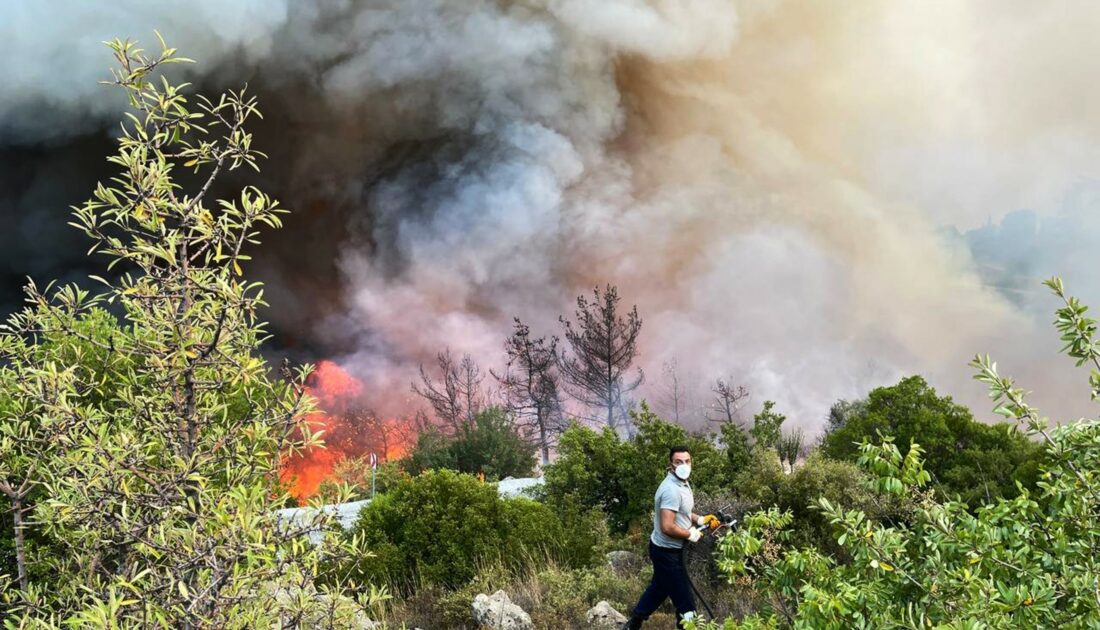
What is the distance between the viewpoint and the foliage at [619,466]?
43.3 ft

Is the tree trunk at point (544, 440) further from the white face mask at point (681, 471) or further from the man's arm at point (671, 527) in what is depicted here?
the man's arm at point (671, 527)

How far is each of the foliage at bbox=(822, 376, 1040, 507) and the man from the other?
9965 millimetres

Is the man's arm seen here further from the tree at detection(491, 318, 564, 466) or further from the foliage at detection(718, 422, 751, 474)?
the tree at detection(491, 318, 564, 466)

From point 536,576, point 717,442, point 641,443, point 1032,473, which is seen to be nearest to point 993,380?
point 536,576

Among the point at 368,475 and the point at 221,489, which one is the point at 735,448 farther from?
the point at 368,475

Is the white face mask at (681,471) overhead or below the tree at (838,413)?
below

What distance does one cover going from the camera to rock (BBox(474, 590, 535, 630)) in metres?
7.31

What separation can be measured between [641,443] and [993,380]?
1081 centimetres

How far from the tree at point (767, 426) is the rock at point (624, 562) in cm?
324

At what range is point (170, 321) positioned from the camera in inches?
101

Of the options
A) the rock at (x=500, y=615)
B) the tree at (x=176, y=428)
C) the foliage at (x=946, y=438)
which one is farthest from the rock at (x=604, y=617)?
the foliage at (x=946, y=438)

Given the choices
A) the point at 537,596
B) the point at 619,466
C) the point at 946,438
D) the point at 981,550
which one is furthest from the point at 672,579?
the point at 946,438

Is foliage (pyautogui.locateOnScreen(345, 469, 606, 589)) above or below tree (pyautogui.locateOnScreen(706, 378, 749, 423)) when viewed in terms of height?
below

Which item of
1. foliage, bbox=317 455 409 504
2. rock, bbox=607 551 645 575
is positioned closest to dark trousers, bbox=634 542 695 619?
rock, bbox=607 551 645 575
